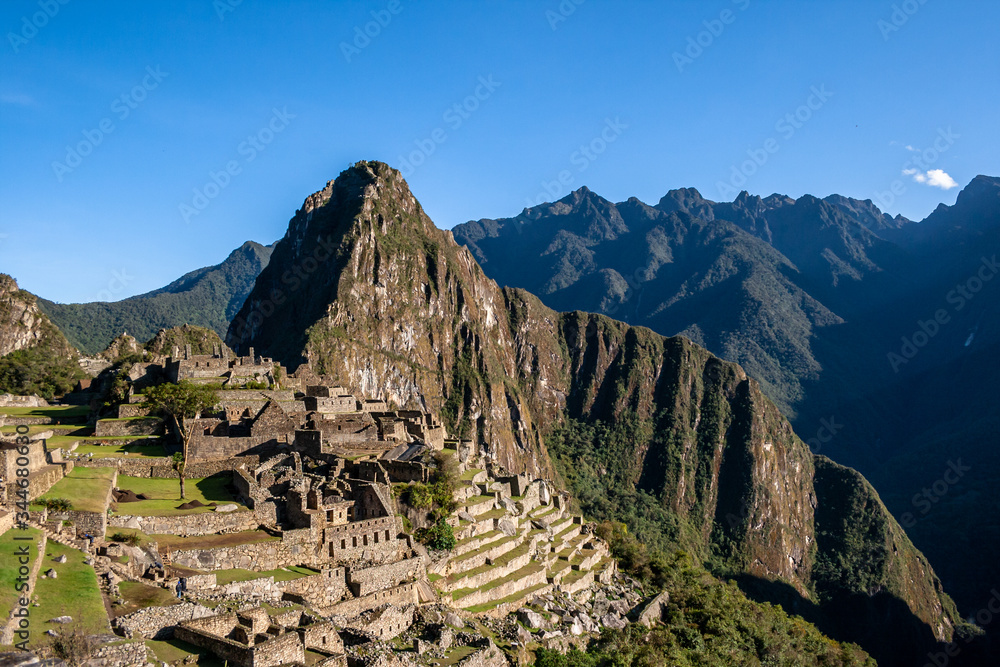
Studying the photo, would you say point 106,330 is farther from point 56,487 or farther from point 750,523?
point 750,523

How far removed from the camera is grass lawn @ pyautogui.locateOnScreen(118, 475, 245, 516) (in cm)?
2339

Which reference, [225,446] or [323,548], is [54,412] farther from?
[323,548]

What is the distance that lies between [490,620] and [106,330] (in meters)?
146

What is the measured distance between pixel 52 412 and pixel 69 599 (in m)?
30.9

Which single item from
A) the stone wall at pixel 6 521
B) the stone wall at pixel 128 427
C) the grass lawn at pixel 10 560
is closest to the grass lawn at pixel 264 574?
the grass lawn at pixel 10 560

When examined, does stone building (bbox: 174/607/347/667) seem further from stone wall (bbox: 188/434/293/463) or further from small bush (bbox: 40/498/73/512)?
stone wall (bbox: 188/434/293/463)

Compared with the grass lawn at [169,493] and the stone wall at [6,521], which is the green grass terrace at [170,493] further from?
the stone wall at [6,521]

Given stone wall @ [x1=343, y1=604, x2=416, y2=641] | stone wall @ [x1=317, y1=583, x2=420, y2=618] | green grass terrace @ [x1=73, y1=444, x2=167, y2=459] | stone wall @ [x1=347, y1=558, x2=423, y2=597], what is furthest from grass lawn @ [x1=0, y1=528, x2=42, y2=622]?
green grass terrace @ [x1=73, y1=444, x2=167, y2=459]

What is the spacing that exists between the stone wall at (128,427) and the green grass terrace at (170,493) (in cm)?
602

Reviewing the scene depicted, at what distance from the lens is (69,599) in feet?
49.8

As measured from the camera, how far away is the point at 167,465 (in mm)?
29062

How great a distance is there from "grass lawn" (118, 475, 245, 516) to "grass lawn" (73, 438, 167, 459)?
2459 millimetres

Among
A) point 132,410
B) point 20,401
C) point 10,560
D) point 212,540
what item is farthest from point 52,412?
point 10,560

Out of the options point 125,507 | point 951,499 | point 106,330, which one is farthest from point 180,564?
point 951,499
